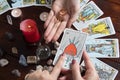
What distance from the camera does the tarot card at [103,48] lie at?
4.44 ft

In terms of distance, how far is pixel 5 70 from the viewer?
1337 mm

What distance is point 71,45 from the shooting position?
4.27 ft

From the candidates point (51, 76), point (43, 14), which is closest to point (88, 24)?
point (43, 14)

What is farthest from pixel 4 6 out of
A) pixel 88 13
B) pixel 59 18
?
pixel 88 13

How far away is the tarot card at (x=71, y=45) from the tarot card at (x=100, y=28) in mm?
102

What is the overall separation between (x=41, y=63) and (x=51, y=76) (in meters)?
0.26

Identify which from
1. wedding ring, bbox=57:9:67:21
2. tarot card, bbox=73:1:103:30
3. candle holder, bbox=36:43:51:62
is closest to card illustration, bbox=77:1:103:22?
tarot card, bbox=73:1:103:30

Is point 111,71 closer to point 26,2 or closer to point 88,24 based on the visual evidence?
point 88,24

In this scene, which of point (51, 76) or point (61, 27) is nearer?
point (51, 76)

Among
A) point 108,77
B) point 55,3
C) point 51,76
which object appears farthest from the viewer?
point 55,3

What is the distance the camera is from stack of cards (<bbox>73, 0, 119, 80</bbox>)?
4.36 ft

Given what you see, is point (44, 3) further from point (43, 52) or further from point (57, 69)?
point (57, 69)

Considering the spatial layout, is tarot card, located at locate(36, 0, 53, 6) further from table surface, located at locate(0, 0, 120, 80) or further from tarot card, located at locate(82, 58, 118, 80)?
tarot card, located at locate(82, 58, 118, 80)

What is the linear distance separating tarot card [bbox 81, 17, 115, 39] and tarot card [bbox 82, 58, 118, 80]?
0.47 feet
